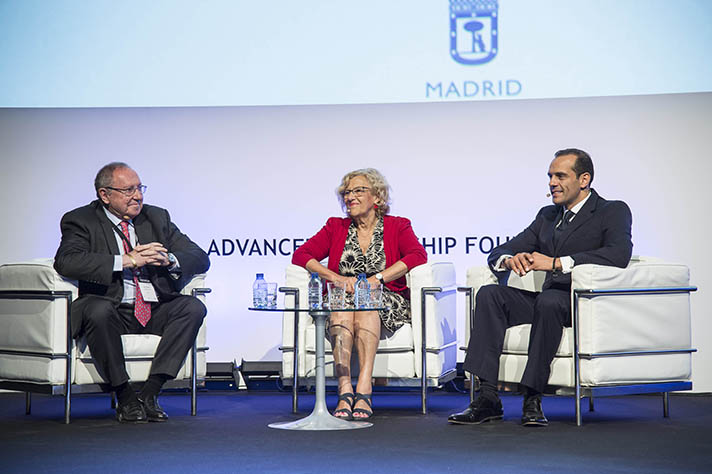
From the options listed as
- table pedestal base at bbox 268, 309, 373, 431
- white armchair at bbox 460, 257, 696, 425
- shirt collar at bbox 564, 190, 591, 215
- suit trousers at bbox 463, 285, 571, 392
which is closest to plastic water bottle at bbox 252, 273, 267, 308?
table pedestal base at bbox 268, 309, 373, 431

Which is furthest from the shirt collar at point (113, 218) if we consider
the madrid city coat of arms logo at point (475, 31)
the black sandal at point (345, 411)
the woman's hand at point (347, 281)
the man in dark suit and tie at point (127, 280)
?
the madrid city coat of arms logo at point (475, 31)

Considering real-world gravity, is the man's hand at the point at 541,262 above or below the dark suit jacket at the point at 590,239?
below

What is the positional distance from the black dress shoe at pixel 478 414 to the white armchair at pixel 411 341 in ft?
1.29

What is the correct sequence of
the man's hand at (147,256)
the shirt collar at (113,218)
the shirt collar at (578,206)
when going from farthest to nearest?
the shirt collar at (113,218) → the shirt collar at (578,206) → the man's hand at (147,256)

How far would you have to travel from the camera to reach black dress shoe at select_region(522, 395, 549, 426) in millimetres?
3928

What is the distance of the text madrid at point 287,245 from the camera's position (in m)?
5.69

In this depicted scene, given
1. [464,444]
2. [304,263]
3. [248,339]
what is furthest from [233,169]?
[464,444]

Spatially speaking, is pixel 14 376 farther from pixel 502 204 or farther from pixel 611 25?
pixel 611 25

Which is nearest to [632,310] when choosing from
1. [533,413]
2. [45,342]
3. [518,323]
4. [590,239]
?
[590,239]

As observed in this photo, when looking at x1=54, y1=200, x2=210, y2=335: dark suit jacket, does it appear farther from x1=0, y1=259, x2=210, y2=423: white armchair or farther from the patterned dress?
the patterned dress

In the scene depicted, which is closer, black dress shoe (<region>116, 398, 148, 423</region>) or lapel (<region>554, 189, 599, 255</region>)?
black dress shoe (<region>116, 398, 148, 423</region>)

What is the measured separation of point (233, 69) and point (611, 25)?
2.31 m

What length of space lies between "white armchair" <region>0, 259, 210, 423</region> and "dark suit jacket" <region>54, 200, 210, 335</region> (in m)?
0.07

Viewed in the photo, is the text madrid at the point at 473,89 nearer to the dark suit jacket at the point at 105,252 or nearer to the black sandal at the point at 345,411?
the dark suit jacket at the point at 105,252
